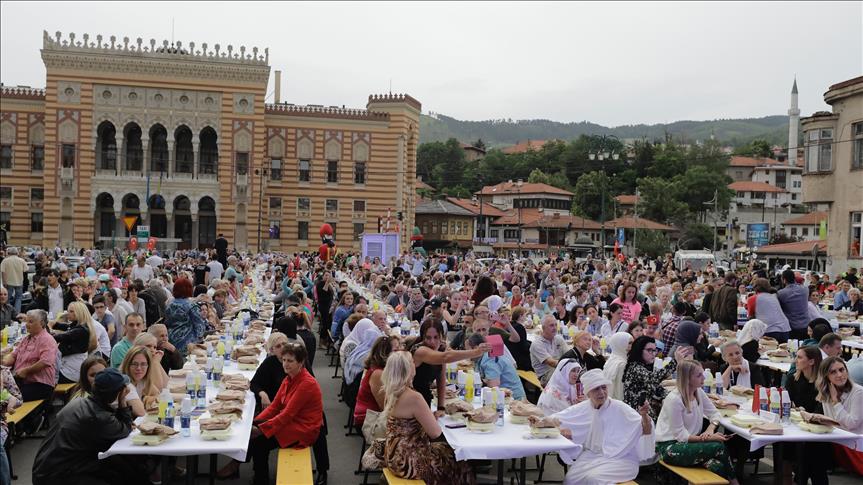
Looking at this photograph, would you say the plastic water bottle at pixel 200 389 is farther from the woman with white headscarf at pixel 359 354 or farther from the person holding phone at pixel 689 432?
the person holding phone at pixel 689 432

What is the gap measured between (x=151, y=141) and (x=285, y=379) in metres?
46.3

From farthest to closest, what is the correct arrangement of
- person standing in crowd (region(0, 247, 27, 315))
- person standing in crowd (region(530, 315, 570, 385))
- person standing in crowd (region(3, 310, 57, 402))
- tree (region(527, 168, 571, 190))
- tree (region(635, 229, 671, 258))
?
tree (region(527, 168, 571, 190)) < tree (region(635, 229, 671, 258)) < person standing in crowd (region(0, 247, 27, 315)) < person standing in crowd (region(530, 315, 570, 385)) < person standing in crowd (region(3, 310, 57, 402))

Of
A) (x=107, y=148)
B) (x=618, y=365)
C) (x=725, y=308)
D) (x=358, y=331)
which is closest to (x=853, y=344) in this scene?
(x=725, y=308)

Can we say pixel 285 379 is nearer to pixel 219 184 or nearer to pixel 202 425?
pixel 202 425

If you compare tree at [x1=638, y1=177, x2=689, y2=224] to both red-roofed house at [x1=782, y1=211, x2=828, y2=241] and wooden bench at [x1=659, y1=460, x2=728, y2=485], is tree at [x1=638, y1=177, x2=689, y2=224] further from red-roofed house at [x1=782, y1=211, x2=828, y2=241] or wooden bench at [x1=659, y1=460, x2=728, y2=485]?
wooden bench at [x1=659, y1=460, x2=728, y2=485]

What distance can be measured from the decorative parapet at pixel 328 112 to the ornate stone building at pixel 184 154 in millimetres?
82

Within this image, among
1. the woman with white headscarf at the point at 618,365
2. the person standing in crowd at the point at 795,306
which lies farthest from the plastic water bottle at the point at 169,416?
the person standing in crowd at the point at 795,306

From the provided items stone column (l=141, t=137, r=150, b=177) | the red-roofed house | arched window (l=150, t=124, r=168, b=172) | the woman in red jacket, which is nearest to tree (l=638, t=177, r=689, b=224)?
the red-roofed house

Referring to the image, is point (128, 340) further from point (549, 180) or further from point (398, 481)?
point (549, 180)

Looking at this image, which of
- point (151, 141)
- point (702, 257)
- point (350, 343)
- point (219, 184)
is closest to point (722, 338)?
point (350, 343)

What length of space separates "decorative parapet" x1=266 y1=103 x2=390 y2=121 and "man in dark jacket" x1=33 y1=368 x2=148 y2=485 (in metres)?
46.4

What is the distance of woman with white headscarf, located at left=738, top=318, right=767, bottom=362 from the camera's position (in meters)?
11.7

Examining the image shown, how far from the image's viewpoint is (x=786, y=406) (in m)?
7.90

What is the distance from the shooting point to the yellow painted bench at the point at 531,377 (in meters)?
10.9
